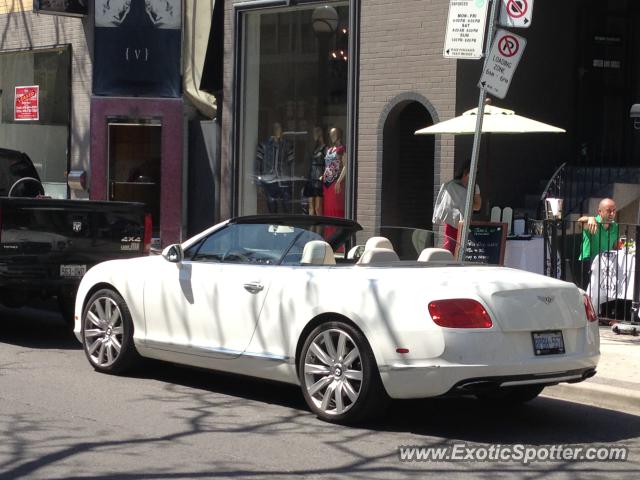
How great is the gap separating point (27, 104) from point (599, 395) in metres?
15.4

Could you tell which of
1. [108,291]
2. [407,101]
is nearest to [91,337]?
[108,291]

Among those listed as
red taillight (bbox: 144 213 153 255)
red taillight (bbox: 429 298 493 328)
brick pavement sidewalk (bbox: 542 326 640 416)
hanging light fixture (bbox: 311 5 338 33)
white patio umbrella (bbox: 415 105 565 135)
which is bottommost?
brick pavement sidewalk (bbox: 542 326 640 416)

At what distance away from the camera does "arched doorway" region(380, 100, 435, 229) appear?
16.0 metres

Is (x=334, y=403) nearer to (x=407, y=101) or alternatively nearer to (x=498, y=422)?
(x=498, y=422)

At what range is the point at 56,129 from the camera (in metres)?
21.0

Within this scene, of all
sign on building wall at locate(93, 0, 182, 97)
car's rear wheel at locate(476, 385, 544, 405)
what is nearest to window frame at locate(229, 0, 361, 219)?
sign on building wall at locate(93, 0, 182, 97)

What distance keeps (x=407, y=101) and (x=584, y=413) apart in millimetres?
7705

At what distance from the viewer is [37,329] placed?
12.5 meters

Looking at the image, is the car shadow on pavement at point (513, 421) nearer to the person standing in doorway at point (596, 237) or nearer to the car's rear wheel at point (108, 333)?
the car's rear wheel at point (108, 333)

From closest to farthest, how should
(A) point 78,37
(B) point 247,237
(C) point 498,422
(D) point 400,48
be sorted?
(C) point 498,422, (B) point 247,237, (D) point 400,48, (A) point 78,37

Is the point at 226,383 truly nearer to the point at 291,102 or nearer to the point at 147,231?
the point at 147,231

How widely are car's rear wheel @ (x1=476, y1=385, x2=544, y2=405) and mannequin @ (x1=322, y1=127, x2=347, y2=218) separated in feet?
26.6

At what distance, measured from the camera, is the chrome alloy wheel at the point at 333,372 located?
7617 mm

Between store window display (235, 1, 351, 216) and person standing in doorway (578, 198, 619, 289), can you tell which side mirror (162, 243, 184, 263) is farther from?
store window display (235, 1, 351, 216)
